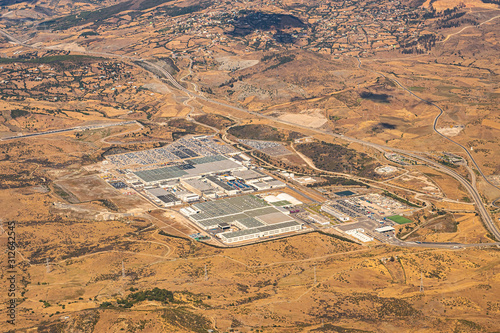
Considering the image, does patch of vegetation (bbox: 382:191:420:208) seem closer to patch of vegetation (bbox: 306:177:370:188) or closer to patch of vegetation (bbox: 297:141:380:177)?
patch of vegetation (bbox: 306:177:370:188)

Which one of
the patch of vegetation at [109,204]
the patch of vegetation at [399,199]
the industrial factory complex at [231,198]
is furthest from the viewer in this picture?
the patch of vegetation at [399,199]

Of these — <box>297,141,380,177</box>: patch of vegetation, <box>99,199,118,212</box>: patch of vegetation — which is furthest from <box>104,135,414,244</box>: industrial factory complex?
<box>297,141,380,177</box>: patch of vegetation

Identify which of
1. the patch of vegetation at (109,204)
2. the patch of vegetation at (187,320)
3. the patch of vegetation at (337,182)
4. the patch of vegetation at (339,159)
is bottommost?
the patch of vegetation at (339,159)

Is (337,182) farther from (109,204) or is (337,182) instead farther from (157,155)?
(109,204)

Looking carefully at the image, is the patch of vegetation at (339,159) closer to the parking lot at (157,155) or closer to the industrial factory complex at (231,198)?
the industrial factory complex at (231,198)

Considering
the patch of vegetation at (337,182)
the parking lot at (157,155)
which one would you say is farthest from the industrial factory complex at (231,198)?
the patch of vegetation at (337,182)

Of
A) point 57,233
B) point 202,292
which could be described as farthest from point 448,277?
point 57,233

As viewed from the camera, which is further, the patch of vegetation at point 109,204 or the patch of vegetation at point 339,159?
the patch of vegetation at point 339,159

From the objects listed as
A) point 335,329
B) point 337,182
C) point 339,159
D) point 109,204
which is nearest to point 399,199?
point 337,182

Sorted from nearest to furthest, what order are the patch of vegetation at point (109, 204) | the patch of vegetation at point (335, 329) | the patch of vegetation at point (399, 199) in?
1. the patch of vegetation at point (335, 329)
2. the patch of vegetation at point (109, 204)
3. the patch of vegetation at point (399, 199)

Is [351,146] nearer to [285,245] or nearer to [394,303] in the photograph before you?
[285,245]

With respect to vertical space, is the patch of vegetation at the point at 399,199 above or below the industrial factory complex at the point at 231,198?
below
